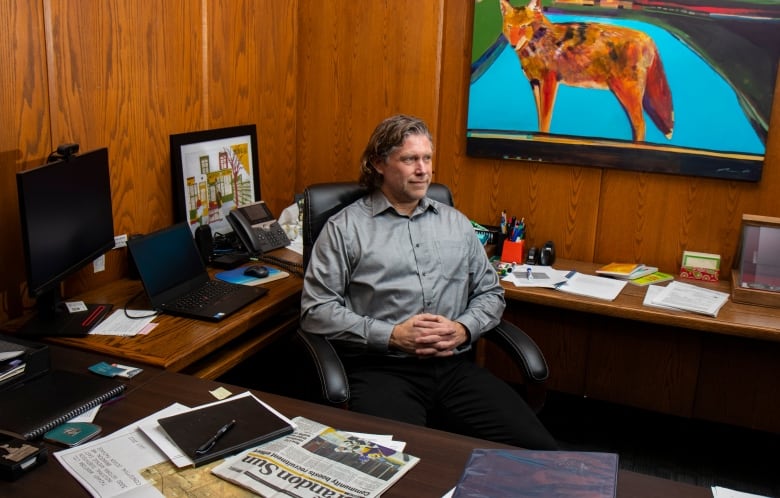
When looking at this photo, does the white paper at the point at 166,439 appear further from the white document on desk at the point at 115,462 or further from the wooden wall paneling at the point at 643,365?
the wooden wall paneling at the point at 643,365

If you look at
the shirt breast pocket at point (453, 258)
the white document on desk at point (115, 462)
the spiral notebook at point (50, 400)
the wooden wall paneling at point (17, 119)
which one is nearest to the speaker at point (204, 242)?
the wooden wall paneling at point (17, 119)

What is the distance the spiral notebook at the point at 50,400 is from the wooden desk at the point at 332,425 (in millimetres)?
48

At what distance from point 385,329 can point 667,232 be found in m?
1.43

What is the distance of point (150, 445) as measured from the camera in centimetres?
164

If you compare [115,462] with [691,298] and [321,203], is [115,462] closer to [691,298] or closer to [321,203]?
[321,203]

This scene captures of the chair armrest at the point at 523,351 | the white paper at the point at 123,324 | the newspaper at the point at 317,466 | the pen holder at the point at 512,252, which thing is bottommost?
the chair armrest at the point at 523,351

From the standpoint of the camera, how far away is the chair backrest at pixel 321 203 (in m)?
2.63

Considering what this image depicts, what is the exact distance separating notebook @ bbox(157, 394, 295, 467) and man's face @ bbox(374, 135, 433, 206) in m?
1.01

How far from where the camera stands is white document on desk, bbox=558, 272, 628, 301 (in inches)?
114

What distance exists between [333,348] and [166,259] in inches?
26.0

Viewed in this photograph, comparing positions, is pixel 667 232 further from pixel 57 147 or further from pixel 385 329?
pixel 57 147

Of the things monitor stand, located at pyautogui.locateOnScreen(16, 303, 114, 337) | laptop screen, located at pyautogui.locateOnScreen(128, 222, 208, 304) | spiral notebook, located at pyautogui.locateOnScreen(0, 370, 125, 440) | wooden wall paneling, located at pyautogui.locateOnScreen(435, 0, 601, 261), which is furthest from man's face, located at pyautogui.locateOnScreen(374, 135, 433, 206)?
spiral notebook, located at pyautogui.locateOnScreen(0, 370, 125, 440)

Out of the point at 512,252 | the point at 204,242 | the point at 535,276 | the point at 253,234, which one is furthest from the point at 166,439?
the point at 512,252

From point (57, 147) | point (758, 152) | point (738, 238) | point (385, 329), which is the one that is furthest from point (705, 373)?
point (57, 147)
